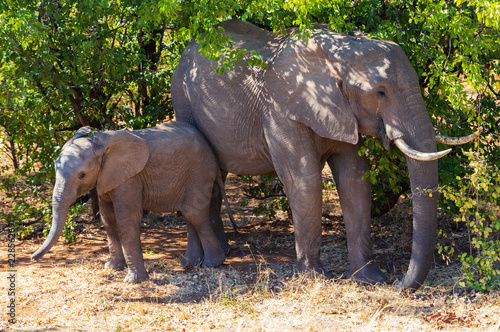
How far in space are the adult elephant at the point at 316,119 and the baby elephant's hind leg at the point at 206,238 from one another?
748 millimetres

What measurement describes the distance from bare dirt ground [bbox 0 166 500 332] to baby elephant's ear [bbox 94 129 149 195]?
123cm

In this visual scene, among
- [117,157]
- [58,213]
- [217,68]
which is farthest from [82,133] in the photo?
[217,68]

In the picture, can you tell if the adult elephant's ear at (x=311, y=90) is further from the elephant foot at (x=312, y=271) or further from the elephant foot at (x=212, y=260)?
the elephant foot at (x=212, y=260)

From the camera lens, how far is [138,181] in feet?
24.1

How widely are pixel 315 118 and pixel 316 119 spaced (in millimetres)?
16

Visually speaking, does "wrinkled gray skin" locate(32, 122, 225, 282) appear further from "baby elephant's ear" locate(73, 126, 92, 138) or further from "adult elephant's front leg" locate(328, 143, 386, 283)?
"adult elephant's front leg" locate(328, 143, 386, 283)

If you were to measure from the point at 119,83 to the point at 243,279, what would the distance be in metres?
3.49

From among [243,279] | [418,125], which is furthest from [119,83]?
[418,125]

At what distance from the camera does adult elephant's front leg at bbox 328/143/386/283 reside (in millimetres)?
7141

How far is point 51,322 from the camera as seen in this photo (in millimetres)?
6242

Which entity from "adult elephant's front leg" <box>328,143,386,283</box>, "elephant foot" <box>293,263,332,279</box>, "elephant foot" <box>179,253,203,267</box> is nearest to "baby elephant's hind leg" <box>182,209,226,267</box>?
"elephant foot" <box>179,253,203,267</box>

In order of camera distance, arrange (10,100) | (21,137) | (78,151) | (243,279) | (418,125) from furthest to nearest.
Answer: (21,137) → (10,100) → (243,279) → (78,151) → (418,125)

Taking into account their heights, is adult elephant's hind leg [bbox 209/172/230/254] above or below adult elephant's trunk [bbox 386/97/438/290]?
below

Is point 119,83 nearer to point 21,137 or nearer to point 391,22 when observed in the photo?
point 21,137
